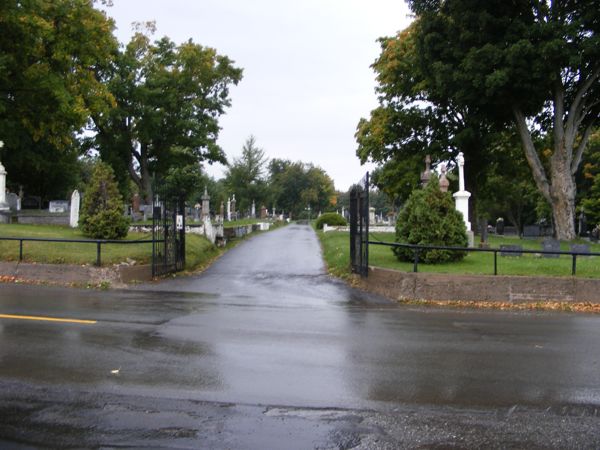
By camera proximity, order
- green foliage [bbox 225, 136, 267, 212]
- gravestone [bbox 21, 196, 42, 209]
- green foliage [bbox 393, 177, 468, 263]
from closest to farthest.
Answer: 1. green foliage [bbox 393, 177, 468, 263]
2. gravestone [bbox 21, 196, 42, 209]
3. green foliage [bbox 225, 136, 267, 212]

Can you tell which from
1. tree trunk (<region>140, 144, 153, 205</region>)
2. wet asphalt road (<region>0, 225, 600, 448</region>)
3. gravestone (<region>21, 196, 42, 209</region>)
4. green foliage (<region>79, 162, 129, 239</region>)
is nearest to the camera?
wet asphalt road (<region>0, 225, 600, 448</region>)

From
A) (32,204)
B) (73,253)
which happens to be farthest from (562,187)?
(32,204)

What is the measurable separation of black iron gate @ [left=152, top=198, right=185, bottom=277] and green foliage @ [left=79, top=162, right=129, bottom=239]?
13.2 ft

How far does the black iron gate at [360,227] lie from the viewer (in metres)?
13.6

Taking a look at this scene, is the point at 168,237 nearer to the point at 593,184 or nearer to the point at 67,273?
the point at 67,273

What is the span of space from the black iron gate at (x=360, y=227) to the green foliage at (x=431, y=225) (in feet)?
3.81

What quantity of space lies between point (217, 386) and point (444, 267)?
9297mm

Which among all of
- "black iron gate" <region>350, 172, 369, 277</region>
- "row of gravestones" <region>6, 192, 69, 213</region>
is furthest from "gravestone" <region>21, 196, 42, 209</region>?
"black iron gate" <region>350, 172, 369, 277</region>

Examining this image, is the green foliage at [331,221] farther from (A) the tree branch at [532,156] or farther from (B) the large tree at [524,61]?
(A) the tree branch at [532,156]

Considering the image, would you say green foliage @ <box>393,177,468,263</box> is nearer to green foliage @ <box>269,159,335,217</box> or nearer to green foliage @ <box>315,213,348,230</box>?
green foliage @ <box>315,213,348,230</box>

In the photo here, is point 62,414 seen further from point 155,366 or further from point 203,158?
point 203,158

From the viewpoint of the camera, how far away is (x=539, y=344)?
778 centimetres

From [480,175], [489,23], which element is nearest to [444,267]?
[489,23]

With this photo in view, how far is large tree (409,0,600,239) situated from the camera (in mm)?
22922
